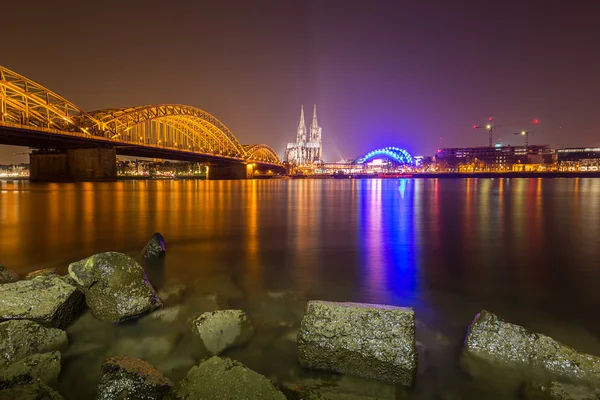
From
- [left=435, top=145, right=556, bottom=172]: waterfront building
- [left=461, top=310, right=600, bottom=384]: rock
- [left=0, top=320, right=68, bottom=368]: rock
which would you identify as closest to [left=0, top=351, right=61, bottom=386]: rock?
[left=0, top=320, right=68, bottom=368]: rock

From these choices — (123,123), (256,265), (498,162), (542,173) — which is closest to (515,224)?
(256,265)

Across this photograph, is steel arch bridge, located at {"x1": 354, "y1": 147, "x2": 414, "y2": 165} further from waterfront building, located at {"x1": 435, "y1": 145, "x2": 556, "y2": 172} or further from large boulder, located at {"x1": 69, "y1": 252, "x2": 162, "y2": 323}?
large boulder, located at {"x1": 69, "y1": 252, "x2": 162, "y2": 323}

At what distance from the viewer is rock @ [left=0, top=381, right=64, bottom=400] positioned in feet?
10.2

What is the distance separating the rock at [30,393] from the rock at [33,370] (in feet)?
0.50

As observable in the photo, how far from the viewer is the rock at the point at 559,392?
10.9 feet

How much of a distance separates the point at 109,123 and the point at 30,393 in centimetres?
7263

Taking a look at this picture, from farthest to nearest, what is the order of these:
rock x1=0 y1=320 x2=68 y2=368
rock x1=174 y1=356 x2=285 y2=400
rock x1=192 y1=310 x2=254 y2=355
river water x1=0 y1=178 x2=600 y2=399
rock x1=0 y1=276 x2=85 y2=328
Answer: rock x1=0 y1=276 x2=85 y2=328 → rock x1=192 y1=310 x2=254 y2=355 → river water x1=0 y1=178 x2=600 y2=399 → rock x1=0 y1=320 x2=68 y2=368 → rock x1=174 y1=356 x2=285 y2=400

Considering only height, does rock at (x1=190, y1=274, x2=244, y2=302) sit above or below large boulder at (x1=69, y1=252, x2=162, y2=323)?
below

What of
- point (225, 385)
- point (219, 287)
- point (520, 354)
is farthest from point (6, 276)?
point (520, 354)

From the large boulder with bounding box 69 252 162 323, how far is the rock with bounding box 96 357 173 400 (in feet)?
5.40

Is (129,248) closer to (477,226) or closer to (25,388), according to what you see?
(25,388)

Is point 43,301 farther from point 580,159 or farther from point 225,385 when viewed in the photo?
point 580,159

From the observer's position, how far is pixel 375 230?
14023 millimetres

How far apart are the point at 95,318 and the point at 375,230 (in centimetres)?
1072
